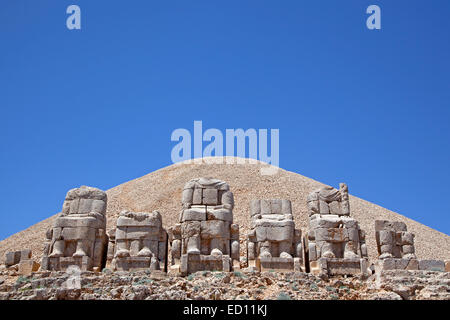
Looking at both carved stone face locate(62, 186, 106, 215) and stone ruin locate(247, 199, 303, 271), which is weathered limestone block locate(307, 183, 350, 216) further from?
carved stone face locate(62, 186, 106, 215)

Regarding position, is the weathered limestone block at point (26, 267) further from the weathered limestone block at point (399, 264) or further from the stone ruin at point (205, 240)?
the weathered limestone block at point (399, 264)

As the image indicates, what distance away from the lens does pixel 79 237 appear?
15.3 meters

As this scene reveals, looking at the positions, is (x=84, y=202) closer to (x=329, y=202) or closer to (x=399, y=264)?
(x=329, y=202)

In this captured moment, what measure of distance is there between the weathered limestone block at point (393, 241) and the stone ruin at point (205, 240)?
4.42 meters

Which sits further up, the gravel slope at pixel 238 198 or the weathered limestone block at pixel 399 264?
the gravel slope at pixel 238 198

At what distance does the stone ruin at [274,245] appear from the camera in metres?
14.7

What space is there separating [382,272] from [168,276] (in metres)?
5.52

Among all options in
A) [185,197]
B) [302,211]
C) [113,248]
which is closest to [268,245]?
[185,197]

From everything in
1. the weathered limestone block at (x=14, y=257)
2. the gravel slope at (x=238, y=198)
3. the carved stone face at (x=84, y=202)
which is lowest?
the weathered limestone block at (x=14, y=257)

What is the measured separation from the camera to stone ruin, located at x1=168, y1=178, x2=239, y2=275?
14461mm

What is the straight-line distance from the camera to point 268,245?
1509cm

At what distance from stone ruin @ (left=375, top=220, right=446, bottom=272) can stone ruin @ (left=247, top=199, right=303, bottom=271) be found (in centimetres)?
255

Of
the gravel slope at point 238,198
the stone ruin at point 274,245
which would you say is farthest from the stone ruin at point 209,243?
the gravel slope at point 238,198

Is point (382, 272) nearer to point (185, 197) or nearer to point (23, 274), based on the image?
point (185, 197)
